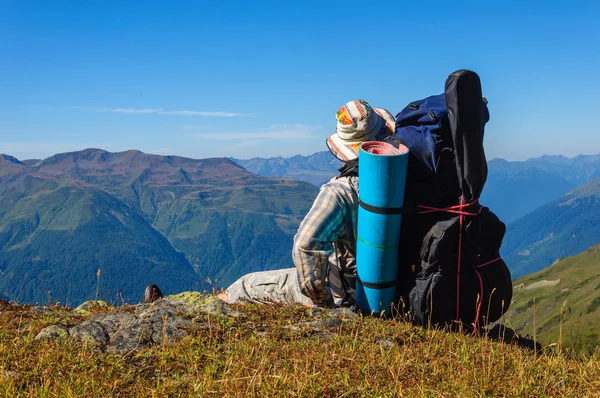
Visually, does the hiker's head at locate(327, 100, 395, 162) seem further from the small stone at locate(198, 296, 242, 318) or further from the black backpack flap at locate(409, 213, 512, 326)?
the small stone at locate(198, 296, 242, 318)

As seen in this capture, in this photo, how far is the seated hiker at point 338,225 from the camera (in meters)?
7.14

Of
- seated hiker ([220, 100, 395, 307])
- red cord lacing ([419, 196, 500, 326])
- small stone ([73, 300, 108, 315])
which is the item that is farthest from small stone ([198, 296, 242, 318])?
red cord lacing ([419, 196, 500, 326])

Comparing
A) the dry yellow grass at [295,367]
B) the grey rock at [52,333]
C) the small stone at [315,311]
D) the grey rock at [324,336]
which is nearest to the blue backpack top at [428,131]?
the dry yellow grass at [295,367]

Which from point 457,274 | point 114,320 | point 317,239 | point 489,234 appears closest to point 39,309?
point 114,320

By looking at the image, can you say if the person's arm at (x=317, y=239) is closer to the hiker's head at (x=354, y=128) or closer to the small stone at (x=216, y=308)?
the hiker's head at (x=354, y=128)

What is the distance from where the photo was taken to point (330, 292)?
→ 24.8 ft

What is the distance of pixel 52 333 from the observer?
6000 millimetres

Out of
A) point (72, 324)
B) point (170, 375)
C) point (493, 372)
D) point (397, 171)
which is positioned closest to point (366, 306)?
point (397, 171)

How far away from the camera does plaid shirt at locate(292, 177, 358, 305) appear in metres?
7.12

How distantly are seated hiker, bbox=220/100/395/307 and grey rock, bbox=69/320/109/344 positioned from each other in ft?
8.27

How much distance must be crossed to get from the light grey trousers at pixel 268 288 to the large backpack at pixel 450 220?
231 cm

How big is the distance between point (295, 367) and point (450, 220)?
3.04 metres

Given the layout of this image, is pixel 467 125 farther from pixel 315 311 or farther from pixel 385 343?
pixel 315 311

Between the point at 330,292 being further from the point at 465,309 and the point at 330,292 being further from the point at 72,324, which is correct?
the point at 72,324
